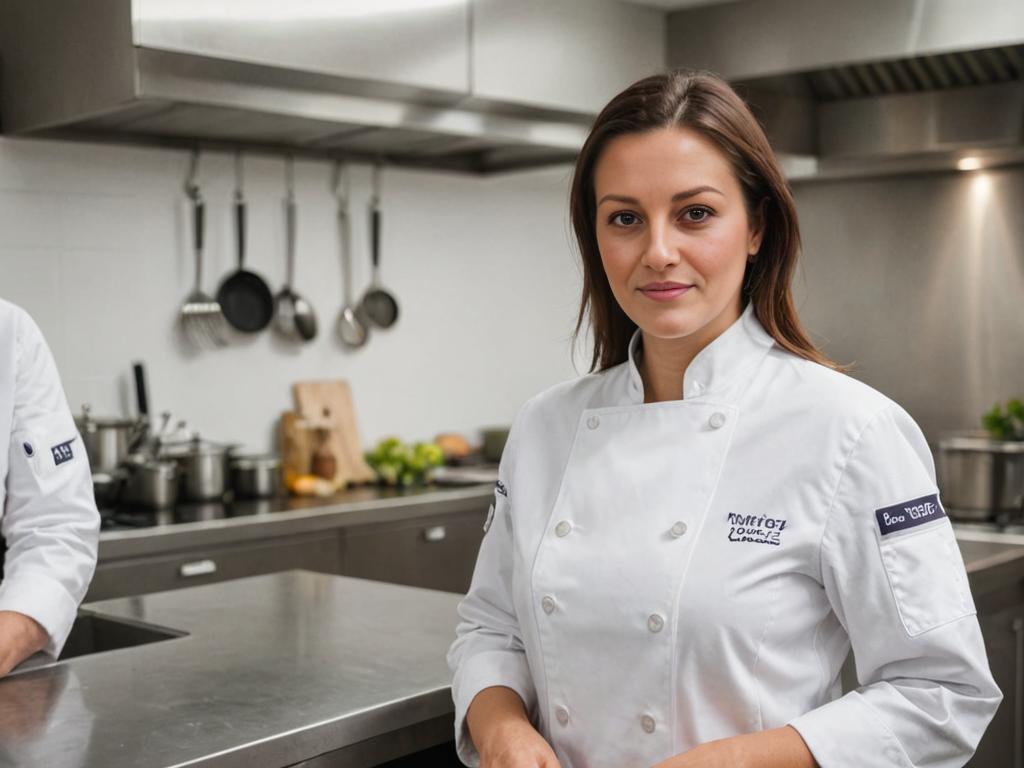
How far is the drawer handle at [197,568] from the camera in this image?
2889mm

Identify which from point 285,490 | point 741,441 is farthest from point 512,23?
point 741,441

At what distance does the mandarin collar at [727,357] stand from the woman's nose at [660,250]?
0.12 metres

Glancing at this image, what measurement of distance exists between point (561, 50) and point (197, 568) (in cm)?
A: 183

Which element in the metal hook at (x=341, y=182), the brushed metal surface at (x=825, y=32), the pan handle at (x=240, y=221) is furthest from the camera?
the metal hook at (x=341, y=182)

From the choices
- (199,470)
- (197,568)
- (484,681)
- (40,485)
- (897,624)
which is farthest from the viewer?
(199,470)

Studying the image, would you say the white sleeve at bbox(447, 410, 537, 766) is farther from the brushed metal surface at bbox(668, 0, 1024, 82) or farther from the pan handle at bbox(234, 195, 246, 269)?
the brushed metal surface at bbox(668, 0, 1024, 82)


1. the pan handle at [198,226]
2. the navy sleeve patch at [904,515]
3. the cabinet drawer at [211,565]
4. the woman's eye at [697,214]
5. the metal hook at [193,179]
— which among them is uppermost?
the metal hook at [193,179]

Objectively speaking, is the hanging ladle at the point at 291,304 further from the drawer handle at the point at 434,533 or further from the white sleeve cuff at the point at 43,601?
the white sleeve cuff at the point at 43,601

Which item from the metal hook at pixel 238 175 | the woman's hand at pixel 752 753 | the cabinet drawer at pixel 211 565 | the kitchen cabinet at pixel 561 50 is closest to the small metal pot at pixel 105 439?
the cabinet drawer at pixel 211 565

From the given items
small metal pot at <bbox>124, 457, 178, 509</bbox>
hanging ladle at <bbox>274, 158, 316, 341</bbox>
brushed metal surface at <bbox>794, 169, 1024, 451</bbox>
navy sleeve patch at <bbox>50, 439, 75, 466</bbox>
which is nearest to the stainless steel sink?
navy sleeve patch at <bbox>50, 439, 75, 466</bbox>

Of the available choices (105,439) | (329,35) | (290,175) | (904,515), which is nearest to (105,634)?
(904,515)

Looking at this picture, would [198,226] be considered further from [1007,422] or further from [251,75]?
[1007,422]

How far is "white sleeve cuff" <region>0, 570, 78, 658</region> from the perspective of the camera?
1589 millimetres

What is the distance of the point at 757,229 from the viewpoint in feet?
4.17
